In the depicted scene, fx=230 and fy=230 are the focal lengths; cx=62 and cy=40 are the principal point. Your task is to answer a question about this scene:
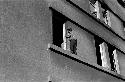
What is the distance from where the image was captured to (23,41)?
7.36 m

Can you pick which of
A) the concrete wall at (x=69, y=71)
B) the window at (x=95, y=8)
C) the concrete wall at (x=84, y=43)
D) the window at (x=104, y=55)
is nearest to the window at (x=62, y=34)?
the concrete wall at (x=84, y=43)

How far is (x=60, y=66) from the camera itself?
27.8 ft

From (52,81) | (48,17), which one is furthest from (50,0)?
(52,81)

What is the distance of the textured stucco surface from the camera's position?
6.74m

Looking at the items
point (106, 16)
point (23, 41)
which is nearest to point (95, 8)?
point (106, 16)

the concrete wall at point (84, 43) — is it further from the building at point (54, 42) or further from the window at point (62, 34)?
the window at point (62, 34)

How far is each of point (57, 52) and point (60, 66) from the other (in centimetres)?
53

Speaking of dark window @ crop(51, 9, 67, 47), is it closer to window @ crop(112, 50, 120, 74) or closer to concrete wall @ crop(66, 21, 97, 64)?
concrete wall @ crop(66, 21, 97, 64)

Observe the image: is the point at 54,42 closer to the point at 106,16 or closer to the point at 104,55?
the point at 104,55

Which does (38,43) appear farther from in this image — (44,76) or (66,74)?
(66,74)

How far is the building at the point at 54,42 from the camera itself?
6.99m

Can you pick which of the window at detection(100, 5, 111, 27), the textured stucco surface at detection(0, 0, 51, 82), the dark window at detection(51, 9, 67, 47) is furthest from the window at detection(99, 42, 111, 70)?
the textured stucco surface at detection(0, 0, 51, 82)

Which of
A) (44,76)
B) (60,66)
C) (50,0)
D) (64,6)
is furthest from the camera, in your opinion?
(64,6)

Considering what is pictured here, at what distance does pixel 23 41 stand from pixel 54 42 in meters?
2.64
